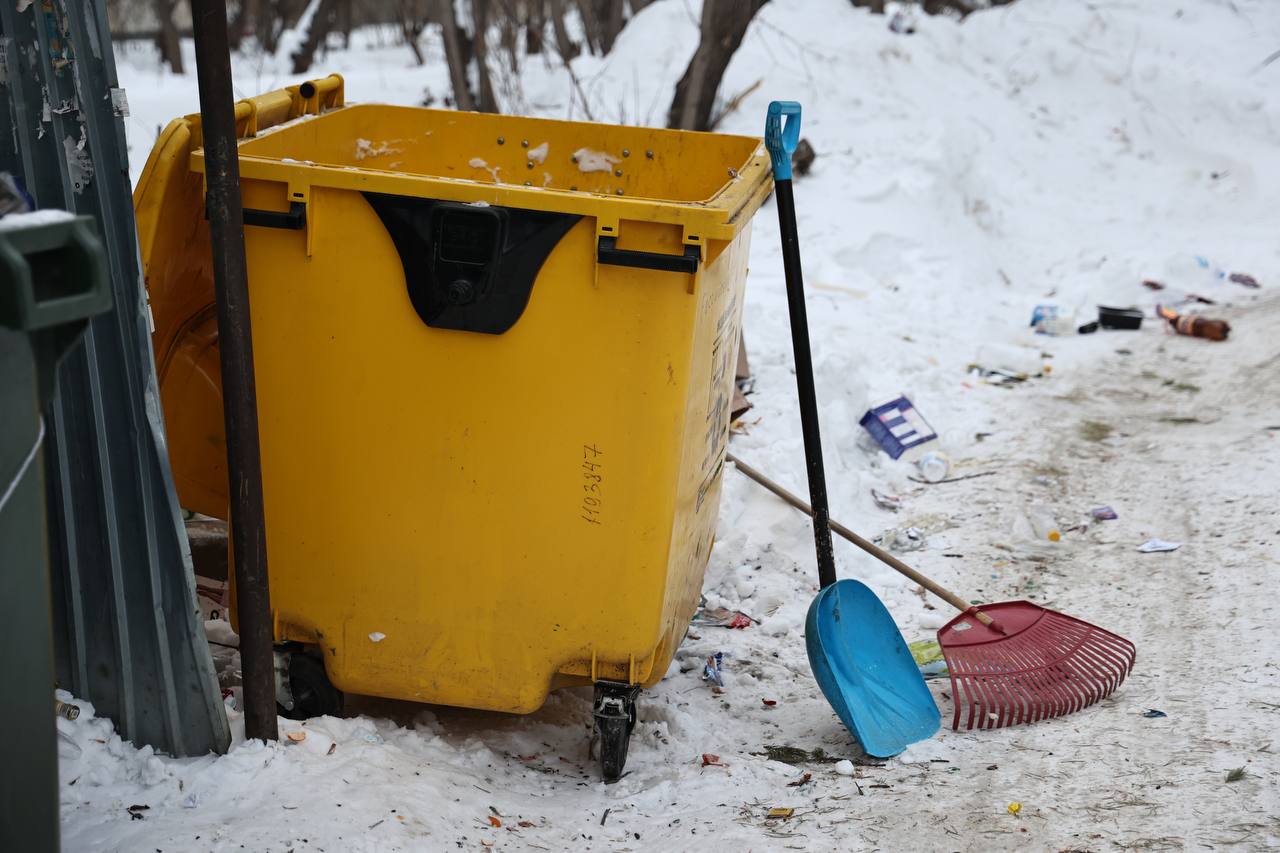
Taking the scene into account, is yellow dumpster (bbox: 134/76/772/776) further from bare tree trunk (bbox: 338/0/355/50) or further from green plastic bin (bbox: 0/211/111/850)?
bare tree trunk (bbox: 338/0/355/50)

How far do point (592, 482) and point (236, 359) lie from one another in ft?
2.66

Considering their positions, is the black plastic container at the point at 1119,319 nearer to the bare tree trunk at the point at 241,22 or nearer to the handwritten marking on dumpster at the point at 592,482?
the handwritten marking on dumpster at the point at 592,482

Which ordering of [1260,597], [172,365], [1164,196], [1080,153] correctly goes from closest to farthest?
[172,365] < [1260,597] < [1164,196] < [1080,153]

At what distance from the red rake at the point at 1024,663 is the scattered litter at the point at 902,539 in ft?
3.22

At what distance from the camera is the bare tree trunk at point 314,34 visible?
49.2 feet

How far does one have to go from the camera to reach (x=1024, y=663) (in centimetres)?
321

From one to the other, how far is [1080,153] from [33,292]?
36.7ft

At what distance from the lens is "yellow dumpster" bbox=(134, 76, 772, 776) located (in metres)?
2.43

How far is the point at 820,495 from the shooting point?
10.8 feet

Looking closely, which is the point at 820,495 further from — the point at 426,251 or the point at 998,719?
the point at 426,251

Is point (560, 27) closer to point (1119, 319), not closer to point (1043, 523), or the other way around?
point (1119, 319)

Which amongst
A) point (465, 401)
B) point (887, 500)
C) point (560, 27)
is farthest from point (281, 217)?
point (560, 27)

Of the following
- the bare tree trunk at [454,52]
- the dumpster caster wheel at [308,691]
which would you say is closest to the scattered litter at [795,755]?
the dumpster caster wheel at [308,691]

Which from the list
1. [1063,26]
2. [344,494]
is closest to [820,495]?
→ [344,494]
